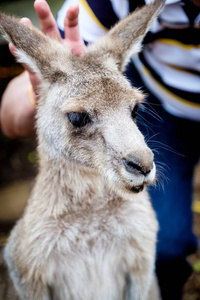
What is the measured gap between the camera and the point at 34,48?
156 centimetres

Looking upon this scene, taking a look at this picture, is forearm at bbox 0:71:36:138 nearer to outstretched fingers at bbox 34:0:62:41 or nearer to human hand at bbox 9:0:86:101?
human hand at bbox 9:0:86:101

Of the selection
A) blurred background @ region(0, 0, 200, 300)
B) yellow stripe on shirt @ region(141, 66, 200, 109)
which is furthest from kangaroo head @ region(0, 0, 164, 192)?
blurred background @ region(0, 0, 200, 300)

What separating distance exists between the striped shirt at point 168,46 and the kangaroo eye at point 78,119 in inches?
23.1

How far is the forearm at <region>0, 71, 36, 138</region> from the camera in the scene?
7.22 ft

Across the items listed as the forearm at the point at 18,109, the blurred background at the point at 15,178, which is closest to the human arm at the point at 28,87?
the forearm at the point at 18,109

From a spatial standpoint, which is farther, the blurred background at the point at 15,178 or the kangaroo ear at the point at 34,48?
the blurred background at the point at 15,178

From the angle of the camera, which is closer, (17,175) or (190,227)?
(190,227)

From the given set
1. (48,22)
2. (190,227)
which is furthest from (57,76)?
(190,227)

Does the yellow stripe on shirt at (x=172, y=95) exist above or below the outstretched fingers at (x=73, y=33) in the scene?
below

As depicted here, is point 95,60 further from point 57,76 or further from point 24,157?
point 24,157

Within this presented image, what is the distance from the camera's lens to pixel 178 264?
254 cm

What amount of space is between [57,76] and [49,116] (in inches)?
7.0

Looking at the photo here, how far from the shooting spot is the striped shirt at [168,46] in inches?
70.7

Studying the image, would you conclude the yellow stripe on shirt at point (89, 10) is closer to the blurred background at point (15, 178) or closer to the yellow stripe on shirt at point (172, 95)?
the yellow stripe on shirt at point (172, 95)
